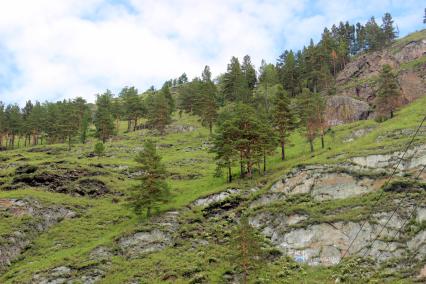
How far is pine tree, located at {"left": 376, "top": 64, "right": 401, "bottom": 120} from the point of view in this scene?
69062 millimetres

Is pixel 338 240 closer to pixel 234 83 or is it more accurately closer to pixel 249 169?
pixel 249 169

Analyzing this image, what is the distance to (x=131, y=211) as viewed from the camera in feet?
165

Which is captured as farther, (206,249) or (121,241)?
(121,241)

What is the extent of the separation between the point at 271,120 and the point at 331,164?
16.7m

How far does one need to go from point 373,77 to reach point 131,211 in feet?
238

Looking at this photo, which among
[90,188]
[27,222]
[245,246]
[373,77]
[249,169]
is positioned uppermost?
[373,77]

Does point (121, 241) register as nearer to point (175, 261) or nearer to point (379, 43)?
→ point (175, 261)

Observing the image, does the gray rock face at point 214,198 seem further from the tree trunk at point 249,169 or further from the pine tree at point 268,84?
the pine tree at point 268,84

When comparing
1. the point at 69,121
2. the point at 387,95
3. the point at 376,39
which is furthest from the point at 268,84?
the point at 69,121

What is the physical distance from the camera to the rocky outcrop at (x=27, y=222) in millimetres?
40875

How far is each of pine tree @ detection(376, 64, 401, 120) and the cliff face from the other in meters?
9.78

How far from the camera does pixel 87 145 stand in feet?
292

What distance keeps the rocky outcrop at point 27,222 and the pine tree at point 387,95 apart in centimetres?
5365

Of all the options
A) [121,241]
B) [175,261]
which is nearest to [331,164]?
[175,261]
